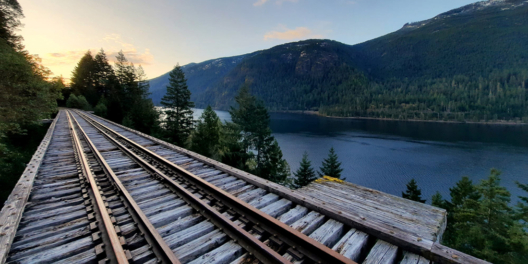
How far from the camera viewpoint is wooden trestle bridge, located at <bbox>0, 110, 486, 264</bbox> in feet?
8.95

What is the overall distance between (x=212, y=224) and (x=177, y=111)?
90.3 ft

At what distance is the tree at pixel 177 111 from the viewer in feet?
90.7

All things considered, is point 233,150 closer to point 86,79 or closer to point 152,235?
point 152,235

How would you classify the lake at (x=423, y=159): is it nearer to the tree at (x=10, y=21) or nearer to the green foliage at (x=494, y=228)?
the green foliage at (x=494, y=228)

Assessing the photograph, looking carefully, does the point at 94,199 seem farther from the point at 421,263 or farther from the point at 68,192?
the point at 421,263

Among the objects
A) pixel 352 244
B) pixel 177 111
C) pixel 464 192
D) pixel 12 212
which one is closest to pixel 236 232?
pixel 352 244

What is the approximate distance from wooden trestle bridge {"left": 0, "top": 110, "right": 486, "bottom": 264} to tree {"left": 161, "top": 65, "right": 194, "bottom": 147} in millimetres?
22643

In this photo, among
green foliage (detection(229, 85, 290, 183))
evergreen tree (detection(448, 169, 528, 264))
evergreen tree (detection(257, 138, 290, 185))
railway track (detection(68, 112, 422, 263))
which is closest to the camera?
railway track (detection(68, 112, 422, 263))

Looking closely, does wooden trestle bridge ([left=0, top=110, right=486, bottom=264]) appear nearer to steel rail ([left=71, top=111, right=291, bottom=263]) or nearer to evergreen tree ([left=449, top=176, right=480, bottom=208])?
steel rail ([left=71, top=111, right=291, bottom=263])

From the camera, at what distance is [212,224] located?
351 centimetres

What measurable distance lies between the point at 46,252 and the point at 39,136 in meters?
23.3

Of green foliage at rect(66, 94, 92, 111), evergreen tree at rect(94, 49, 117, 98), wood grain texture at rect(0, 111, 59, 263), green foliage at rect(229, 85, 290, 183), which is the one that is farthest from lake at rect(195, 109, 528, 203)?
evergreen tree at rect(94, 49, 117, 98)

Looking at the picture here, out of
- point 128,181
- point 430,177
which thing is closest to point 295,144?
point 430,177

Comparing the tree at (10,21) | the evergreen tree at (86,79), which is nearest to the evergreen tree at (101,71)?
the evergreen tree at (86,79)
